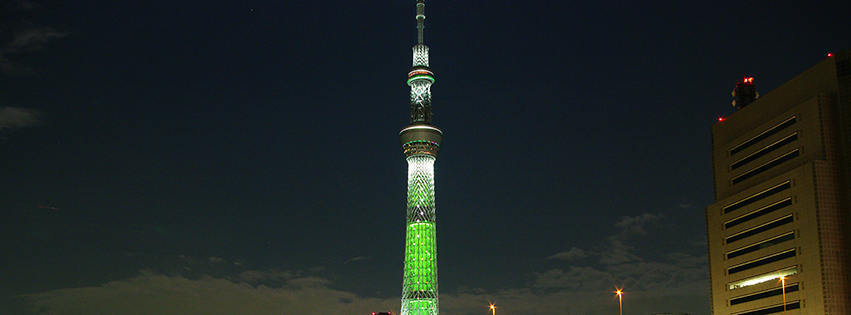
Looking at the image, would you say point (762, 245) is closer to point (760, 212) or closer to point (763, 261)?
point (763, 261)

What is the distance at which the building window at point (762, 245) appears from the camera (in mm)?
170575

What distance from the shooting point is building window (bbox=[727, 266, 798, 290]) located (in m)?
168

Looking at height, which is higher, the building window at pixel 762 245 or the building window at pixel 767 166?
the building window at pixel 767 166

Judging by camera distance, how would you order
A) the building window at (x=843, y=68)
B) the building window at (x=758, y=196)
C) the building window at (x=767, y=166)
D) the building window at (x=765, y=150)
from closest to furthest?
the building window at (x=843, y=68), the building window at (x=758, y=196), the building window at (x=767, y=166), the building window at (x=765, y=150)

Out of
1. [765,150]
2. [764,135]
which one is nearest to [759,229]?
[765,150]

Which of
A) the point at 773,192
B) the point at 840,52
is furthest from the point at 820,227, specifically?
the point at 840,52

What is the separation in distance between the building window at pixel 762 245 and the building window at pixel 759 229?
233 centimetres

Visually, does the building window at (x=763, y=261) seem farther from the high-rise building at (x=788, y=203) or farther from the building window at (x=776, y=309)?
the building window at (x=776, y=309)

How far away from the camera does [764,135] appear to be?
185 metres

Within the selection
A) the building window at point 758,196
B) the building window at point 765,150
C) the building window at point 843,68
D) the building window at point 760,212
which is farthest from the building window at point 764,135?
the building window at point 760,212

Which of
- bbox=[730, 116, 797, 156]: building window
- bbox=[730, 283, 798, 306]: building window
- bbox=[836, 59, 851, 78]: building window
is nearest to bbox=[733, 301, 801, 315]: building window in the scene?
bbox=[730, 283, 798, 306]: building window

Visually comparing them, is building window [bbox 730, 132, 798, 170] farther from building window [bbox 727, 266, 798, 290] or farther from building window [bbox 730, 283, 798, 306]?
building window [bbox 730, 283, 798, 306]

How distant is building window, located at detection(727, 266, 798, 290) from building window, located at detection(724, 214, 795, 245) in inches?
352

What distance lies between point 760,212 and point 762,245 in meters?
6.72
